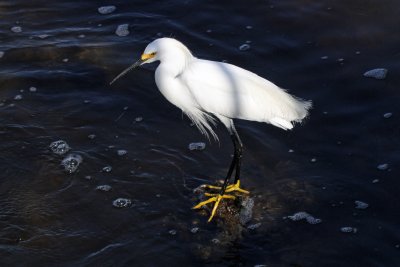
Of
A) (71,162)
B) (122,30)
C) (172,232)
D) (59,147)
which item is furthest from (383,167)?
(122,30)

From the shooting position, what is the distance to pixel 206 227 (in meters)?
5.29

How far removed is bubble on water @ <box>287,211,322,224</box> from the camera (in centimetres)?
527

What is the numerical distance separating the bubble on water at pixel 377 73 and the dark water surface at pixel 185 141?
0.10 m

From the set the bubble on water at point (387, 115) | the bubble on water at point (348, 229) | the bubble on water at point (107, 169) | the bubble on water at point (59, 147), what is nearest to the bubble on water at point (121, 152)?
the bubble on water at point (107, 169)

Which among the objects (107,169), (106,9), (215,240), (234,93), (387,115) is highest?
(234,93)

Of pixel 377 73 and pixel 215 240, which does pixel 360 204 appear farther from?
pixel 377 73

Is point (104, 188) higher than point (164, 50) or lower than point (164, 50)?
lower

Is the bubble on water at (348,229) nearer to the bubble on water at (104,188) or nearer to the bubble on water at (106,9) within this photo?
the bubble on water at (104,188)

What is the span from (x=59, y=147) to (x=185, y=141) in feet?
3.69

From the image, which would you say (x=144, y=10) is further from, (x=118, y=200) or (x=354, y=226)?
(x=354, y=226)

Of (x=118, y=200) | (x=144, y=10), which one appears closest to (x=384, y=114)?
(x=118, y=200)

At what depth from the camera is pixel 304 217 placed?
5.31 m

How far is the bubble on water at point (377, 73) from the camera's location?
22.3 feet

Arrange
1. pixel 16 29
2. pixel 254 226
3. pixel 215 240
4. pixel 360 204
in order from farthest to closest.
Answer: pixel 16 29, pixel 360 204, pixel 254 226, pixel 215 240
